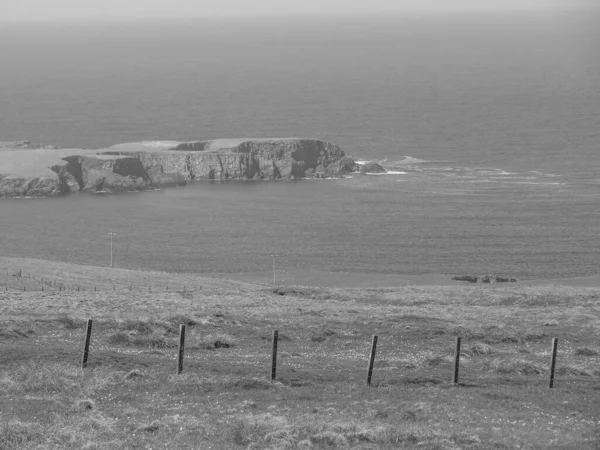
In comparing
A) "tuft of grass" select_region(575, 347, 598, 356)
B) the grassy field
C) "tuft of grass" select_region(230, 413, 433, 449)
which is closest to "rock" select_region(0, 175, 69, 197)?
the grassy field

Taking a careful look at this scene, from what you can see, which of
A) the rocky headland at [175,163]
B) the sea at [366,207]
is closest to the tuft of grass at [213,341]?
the sea at [366,207]

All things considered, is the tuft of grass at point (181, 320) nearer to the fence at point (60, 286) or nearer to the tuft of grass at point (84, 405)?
the tuft of grass at point (84, 405)

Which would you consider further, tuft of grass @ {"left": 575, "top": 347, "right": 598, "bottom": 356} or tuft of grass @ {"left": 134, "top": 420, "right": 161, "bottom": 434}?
tuft of grass @ {"left": 575, "top": 347, "right": 598, "bottom": 356}

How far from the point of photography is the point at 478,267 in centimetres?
7731

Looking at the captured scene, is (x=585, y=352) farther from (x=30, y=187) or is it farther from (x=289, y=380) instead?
(x=30, y=187)

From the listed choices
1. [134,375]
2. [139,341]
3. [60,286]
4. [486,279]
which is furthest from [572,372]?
[486,279]

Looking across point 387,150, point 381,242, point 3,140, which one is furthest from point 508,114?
point 381,242

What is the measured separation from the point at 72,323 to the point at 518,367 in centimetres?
1105

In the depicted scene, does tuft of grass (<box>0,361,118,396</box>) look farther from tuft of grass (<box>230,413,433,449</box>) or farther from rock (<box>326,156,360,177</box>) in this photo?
rock (<box>326,156,360,177</box>)

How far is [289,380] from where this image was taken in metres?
24.2

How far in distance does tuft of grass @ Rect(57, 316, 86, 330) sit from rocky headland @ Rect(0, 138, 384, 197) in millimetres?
83987

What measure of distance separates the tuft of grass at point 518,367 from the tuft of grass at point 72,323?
10190 millimetres

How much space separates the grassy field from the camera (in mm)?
21078

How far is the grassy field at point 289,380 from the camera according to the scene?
21.1 meters
